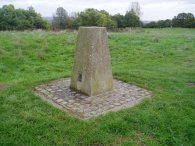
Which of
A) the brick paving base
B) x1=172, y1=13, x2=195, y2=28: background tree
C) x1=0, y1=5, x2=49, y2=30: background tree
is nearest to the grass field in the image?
the brick paving base

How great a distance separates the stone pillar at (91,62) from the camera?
6242 millimetres

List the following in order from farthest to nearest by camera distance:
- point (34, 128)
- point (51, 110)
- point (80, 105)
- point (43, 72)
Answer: point (43, 72) → point (80, 105) → point (51, 110) → point (34, 128)

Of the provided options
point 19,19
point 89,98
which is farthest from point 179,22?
point 89,98

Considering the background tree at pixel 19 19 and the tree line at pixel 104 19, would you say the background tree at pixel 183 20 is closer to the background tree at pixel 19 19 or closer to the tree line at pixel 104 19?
the tree line at pixel 104 19

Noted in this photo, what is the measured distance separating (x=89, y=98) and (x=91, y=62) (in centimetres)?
93

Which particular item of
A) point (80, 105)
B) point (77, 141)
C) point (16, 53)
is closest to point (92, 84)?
point (80, 105)

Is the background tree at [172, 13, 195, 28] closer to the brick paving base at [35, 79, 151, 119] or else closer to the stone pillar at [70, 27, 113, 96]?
the brick paving base at [35, 79, 151, 119]

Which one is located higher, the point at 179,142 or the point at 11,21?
the point at 11,21

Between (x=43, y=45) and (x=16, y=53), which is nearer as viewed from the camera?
(x=16, y=53)

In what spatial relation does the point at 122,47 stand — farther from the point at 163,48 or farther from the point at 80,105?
the point at 80,105

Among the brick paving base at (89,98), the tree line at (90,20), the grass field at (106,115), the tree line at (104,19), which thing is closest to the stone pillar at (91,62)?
the brick paving base at (89,98)

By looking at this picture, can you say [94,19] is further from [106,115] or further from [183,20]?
[106,115]

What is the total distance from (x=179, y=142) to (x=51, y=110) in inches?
109

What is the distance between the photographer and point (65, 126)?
477 centimetres
